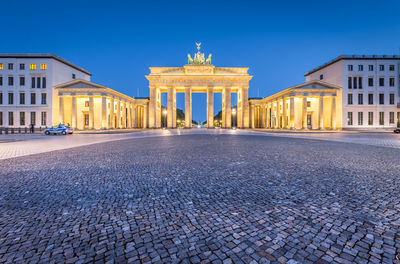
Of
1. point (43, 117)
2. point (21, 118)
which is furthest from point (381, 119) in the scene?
point (21, 118)

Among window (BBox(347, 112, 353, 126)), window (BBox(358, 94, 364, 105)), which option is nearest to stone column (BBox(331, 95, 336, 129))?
window (BBox(347, 112, 353, 126))

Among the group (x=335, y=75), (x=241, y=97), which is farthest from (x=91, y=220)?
(x=335, y=75)

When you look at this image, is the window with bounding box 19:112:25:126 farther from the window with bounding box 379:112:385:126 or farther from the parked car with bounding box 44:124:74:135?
the window with bounding box 379:112:385:126

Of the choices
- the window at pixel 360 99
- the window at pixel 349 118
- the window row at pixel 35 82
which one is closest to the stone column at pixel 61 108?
the window row at pixel 35 82

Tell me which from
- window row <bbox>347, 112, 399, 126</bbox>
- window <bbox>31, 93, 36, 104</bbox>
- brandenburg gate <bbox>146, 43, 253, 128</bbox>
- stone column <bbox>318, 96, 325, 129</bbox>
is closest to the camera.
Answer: stone column <bbox>318, 96, 325, 129</bbox>

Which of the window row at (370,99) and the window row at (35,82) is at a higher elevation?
the window row at (35,82)

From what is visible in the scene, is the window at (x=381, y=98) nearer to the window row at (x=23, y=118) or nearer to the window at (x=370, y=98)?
the window at (x=370, y=98)

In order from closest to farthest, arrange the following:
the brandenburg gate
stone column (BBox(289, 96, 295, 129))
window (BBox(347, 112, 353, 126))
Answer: stone column (BBox(289, 96, 295, 129)) → window (BBox(347, 112, 353, 126)) → the brandenburg gate

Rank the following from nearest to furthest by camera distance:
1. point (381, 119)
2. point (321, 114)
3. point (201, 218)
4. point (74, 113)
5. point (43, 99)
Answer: point (201, 218)
point (74, 113)
point (321, 114)
point (381, 119)
point (43, 99)

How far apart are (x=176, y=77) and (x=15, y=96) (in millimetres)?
36761

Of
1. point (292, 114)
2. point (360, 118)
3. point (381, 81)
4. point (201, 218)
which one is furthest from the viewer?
point (360, 118)

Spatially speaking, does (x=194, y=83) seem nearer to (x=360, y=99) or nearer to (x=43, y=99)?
(x=43, y=99)

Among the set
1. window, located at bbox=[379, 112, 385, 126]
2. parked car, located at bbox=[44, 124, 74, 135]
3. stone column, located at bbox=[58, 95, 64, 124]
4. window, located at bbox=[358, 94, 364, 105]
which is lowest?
parked car, located at bbox=[44, 124, 74, 135]

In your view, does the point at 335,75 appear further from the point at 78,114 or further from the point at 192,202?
the point at 78,114
